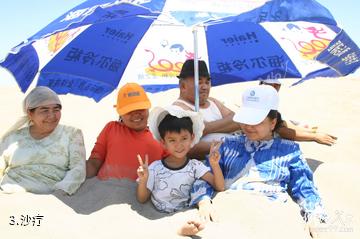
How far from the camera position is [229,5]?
315 centimetres

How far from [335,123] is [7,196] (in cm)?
738

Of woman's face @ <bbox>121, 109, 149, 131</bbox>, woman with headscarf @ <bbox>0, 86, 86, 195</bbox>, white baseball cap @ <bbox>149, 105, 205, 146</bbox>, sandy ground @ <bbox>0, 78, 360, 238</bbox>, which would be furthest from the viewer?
woman's face @ <bbox>121, 109, 149, 131</bbox>

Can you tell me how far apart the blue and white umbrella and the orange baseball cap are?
327 mm

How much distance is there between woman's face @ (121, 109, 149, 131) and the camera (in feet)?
12.5

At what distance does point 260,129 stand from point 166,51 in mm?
1410

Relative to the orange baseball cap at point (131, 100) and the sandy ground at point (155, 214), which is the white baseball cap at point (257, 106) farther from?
the orange baseball cap at point (131, 100)

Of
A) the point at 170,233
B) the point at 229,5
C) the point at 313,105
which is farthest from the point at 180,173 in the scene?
the point at 313,105

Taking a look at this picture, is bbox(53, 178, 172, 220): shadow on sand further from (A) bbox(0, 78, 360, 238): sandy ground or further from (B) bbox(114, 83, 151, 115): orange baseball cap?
(B) bbox(114, 83, 151, 115): orange baseball cap

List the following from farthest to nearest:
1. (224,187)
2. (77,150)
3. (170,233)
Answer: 1. (77,150)
2. (224,187)
3. (170,233)

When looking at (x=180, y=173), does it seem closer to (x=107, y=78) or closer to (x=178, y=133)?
(x=178, y=133)

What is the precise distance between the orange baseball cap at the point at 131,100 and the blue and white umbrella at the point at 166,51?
0.33m

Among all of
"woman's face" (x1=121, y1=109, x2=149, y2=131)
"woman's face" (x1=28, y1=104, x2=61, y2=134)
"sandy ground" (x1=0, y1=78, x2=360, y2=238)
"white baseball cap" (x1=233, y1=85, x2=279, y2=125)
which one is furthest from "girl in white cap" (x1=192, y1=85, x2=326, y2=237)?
"woman's face" (x1=28, y1=104, x2=61, y2=134)

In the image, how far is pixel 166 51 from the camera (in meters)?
4.18

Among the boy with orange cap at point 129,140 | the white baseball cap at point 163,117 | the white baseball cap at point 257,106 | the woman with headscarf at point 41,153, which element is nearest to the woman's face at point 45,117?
the woman with headscarf at point 41,153
